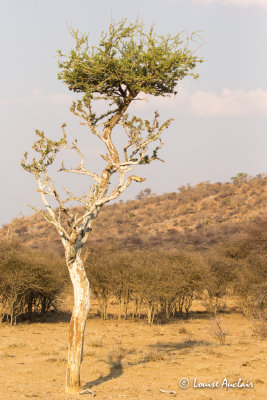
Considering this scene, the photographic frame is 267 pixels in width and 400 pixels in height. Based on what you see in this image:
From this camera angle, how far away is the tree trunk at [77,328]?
35.8 ft

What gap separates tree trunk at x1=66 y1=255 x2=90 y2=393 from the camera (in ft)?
35.8

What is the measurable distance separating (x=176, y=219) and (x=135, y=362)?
63.5 m

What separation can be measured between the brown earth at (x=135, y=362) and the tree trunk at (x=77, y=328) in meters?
0.42

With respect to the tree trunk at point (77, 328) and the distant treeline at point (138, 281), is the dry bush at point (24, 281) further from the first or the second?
the tree trunk at point (77, 328)

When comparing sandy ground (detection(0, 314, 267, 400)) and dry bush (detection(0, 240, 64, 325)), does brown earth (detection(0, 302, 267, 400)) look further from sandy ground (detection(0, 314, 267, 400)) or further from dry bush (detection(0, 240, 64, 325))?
dry bush (detection(0, 240, 64, 325))

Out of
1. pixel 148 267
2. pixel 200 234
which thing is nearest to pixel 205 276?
pixel 148 267

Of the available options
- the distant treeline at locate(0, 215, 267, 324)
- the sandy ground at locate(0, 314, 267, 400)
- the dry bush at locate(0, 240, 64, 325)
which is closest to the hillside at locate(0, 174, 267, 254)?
the distant treeline at locate(0, 215, 267, 324)

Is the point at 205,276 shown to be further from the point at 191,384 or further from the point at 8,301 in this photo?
the point at 191,384

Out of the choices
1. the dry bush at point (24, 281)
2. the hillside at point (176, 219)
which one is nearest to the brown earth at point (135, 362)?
the dry bush at point (24, 281)

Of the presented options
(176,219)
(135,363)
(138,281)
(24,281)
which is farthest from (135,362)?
(176,219)

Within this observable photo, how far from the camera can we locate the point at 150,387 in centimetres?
1250

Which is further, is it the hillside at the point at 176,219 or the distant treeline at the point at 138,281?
the hillside at the point at 176,219

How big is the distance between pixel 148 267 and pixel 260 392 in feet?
59.9

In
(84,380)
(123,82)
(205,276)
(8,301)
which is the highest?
(123,82)
